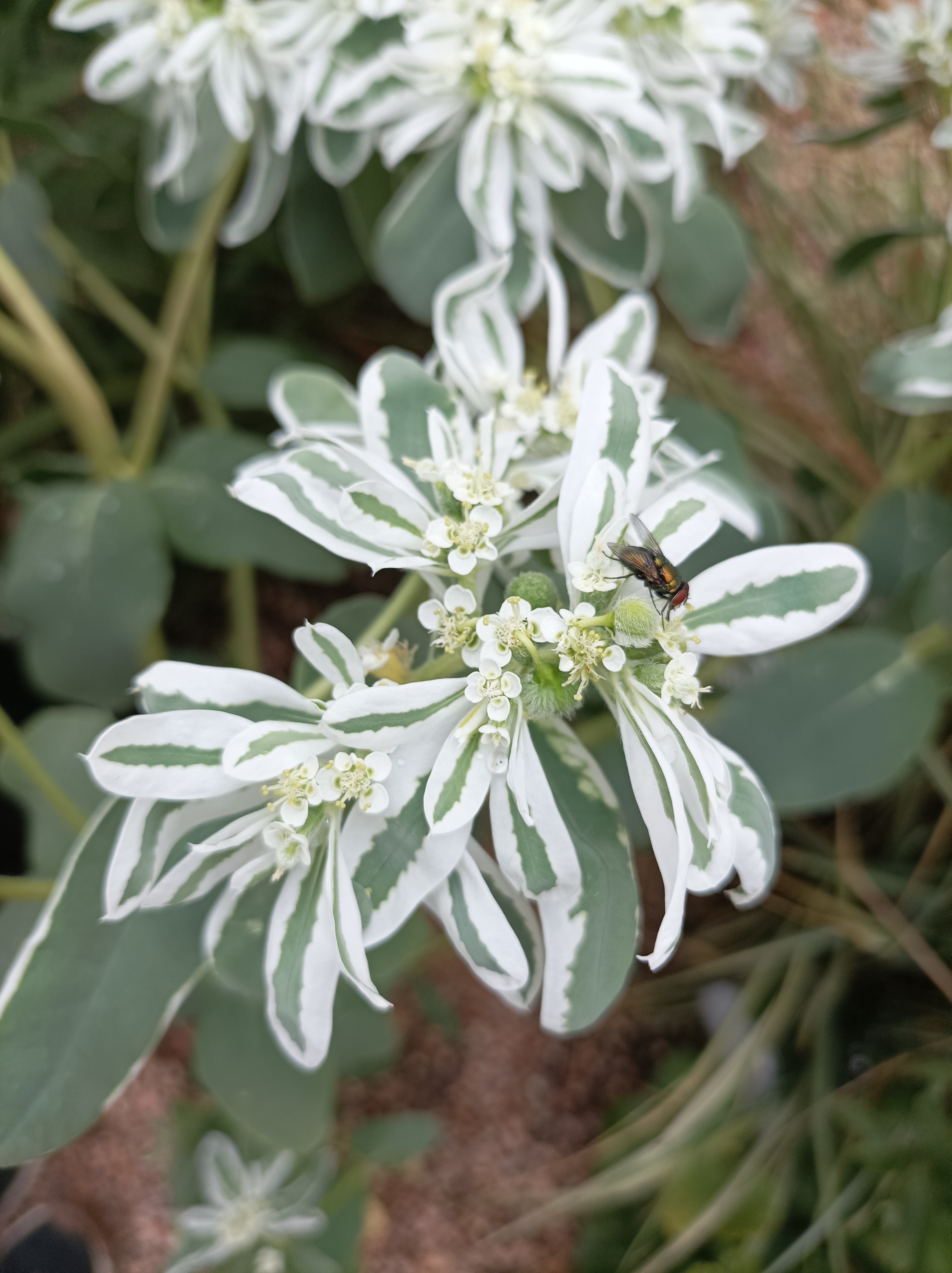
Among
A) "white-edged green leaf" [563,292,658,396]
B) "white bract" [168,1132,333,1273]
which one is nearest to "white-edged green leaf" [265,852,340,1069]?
"white-edged green leaf" [563,292,658,396]

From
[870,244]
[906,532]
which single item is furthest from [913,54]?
[906,532]

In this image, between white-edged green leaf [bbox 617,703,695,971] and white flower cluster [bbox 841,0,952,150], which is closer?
white-edged green leaf [bbox 617,703,695,971]

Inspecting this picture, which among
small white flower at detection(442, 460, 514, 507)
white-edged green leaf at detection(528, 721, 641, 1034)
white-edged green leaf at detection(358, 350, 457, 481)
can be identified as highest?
white-edged green leaf at detection(358, 350, 457, 481)

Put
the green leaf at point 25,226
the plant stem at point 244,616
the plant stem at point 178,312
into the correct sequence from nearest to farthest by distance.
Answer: the green leaf at point 25,226, the plant stem at point 178,312, the plant stem at point 244,616

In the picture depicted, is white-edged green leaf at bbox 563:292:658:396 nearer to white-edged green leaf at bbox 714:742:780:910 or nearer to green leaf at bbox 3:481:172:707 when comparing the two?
white-edged green leaf at bbox 714:742:780:910

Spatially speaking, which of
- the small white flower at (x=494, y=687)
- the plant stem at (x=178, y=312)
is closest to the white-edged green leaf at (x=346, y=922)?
the small white flower at (x=494, y=687)

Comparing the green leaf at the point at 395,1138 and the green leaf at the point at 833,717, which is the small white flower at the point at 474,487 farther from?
the green leaf at the point at 395,1138

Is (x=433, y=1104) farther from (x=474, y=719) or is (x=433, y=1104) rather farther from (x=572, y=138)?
(x=572, y=138)
